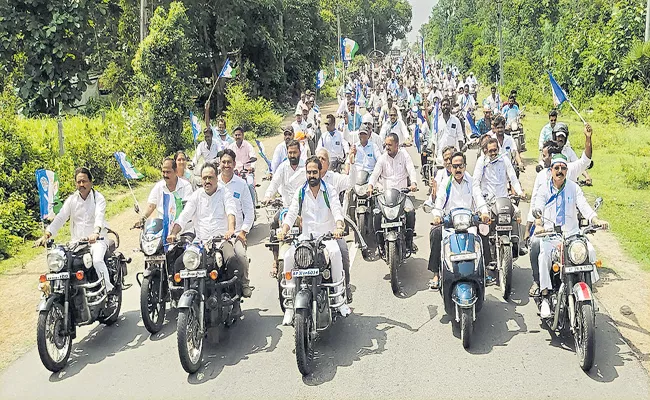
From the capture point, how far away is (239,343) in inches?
274

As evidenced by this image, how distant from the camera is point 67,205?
7.49 m

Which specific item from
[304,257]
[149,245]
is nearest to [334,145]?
[149,245]

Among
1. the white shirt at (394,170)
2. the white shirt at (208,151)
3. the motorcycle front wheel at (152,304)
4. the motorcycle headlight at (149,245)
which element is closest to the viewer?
the motorcycle front wheel at (152,304)

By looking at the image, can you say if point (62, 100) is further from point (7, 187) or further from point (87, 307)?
point (87, 307)

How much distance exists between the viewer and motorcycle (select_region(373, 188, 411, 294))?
26.4 ft

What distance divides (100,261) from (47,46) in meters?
7.71

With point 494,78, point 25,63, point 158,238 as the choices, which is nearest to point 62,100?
point 25,63

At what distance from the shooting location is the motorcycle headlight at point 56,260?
6.65m

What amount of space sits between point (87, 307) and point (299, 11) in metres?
33.3

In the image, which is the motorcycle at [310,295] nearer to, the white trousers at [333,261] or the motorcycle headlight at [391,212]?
the white trousers at [333,261]

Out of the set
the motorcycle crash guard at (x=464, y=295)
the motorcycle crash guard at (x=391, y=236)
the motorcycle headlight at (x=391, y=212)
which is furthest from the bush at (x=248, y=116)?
the motorcycle crash guard at (x=464, y=295)

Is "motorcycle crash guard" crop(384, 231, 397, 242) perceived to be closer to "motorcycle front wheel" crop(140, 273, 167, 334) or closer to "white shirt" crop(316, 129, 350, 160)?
"motorcycle front wheel" crop(140, 273, 167, 334)

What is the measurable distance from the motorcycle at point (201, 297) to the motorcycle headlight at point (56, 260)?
1.17 metres

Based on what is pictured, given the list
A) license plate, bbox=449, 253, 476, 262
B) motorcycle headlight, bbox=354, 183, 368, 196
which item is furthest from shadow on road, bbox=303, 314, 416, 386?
motorcycle headlight, bbox=354, 183, 368, 196
